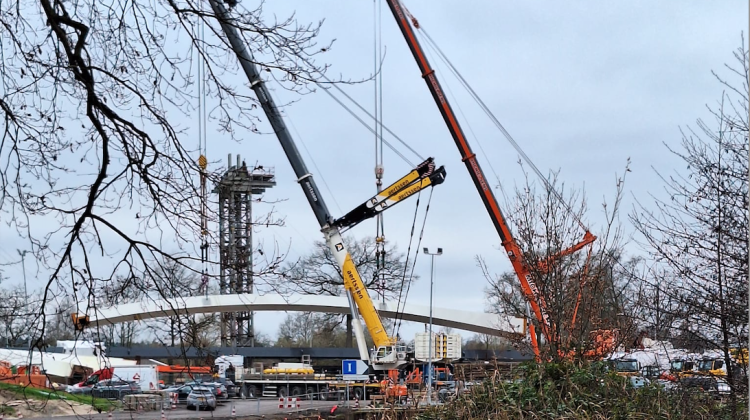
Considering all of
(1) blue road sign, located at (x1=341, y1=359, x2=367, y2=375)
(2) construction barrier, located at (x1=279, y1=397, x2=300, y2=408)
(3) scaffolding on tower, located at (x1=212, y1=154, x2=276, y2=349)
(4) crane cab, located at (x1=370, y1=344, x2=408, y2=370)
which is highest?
(3) scaffolding on tower, located at (x1=212, y1=154, x2=276, y2=349)

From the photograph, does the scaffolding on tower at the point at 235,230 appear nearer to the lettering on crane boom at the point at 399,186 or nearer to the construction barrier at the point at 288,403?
the lettering on crane boom at the point at 399,186

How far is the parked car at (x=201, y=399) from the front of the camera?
32562mm

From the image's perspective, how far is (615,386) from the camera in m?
11.1

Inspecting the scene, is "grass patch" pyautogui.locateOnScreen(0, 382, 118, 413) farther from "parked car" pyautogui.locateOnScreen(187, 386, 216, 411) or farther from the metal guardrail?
"parked car" pyautogui.locateOnScreen(187, 386, 216, 411)

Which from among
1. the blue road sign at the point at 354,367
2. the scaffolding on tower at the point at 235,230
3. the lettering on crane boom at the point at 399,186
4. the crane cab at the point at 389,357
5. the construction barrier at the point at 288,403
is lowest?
the construction barrier at the point at 288,403

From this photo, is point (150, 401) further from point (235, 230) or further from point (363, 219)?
point (235, 230)

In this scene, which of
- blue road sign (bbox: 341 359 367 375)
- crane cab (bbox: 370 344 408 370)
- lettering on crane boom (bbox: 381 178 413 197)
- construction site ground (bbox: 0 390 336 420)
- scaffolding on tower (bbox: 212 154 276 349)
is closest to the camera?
Answer: scaffolding on tower (bbox: 212 154 276 349)

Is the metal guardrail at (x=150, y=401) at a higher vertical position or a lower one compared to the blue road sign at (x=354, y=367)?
lower

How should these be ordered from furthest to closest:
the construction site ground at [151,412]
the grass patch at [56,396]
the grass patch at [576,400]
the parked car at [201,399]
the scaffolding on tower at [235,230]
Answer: the parked car at [201,399], the construction site ground at [151,412], the grass patch at [576,400], the grass patch at [56,396], the scaffolding on tower at [235,230]

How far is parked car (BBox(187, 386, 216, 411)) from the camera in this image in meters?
32.6

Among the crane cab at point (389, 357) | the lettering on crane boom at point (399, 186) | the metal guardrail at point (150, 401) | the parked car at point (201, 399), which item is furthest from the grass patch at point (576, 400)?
the metal guardrail at point (150, 401)

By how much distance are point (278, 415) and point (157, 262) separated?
842 inches

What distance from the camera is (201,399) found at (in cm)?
3475

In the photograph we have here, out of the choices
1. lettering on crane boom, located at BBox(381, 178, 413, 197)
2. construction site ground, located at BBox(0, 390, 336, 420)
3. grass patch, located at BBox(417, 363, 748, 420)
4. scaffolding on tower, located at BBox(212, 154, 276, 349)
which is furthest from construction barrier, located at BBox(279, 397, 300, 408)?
scaffolding on tower, located at BBox(212, 154, 276, 349)
